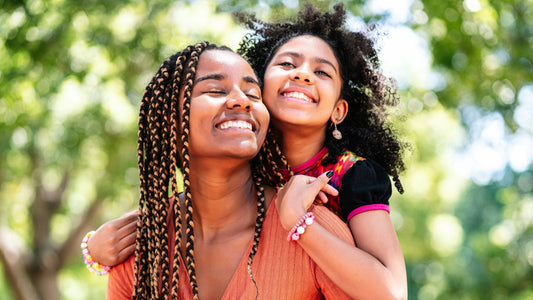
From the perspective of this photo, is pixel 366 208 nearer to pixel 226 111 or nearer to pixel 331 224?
pixel 331 224

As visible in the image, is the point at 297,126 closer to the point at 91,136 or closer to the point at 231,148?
the point at 231,148

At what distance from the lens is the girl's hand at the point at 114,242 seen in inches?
115

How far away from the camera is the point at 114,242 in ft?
9.68

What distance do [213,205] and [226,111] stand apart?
49cm

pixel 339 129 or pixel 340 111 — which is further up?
pixel 340 111

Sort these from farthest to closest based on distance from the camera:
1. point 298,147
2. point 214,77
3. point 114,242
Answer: point 298,147 < point 114,242 < point 214,77

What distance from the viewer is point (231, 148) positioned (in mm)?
2607

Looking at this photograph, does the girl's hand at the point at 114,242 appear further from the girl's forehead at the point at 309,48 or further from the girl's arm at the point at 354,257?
Result: the girl's forehead at the point at 309,48

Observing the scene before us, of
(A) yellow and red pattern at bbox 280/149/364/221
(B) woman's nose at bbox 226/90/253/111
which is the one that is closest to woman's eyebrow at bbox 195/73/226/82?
(B) woman's nose at bbox 226/90/253/111

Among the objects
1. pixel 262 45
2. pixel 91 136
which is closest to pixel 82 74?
pixel 91 136

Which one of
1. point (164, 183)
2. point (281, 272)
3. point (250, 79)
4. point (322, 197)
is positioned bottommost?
point (281, 272)

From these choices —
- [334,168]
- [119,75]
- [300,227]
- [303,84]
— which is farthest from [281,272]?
[119,75]

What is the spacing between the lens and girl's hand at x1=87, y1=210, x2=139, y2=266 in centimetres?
292

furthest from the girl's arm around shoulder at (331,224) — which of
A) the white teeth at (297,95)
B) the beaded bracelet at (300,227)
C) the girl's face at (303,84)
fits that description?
the white teeth at (297,95)
